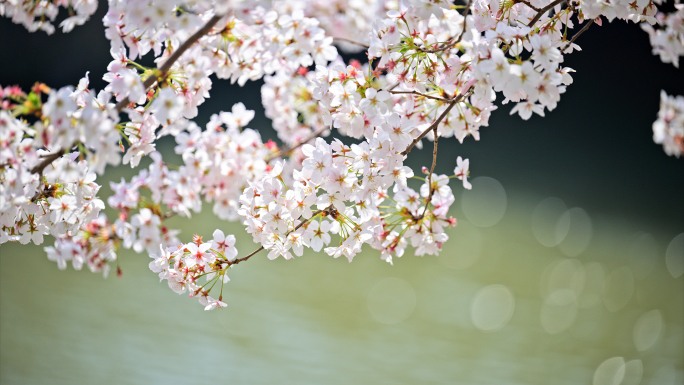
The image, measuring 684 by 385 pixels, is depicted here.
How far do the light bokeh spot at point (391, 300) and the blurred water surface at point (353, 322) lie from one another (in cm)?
1

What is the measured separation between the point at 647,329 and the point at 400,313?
5.37 feet

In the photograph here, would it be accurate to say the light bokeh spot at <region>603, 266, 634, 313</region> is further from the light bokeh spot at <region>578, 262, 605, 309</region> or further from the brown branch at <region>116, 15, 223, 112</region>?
the brown branch at <region>116, 15, 223, 112</region>

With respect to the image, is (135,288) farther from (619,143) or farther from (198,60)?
(619,143)

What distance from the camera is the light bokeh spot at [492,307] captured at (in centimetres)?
314

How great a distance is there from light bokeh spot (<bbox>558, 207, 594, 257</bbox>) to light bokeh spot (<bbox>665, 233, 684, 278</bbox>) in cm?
68

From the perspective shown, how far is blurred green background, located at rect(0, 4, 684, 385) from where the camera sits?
2.42 m

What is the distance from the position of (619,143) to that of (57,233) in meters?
7.99

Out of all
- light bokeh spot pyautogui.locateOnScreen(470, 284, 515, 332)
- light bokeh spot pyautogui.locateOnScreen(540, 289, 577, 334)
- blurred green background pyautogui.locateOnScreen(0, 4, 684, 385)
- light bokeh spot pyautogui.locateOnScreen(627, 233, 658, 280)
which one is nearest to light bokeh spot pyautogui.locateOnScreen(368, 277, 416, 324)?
blurred green background pyautogui.locateOnScreen(0, 4, 684, 385)

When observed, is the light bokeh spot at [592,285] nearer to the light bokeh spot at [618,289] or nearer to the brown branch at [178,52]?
the light bokeh spot at [618,289]

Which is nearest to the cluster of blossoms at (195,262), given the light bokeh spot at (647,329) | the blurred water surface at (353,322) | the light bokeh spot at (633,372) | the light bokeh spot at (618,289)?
the blurred water surface at (353,322)

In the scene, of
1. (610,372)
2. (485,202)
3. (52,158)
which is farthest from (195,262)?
(485,202)

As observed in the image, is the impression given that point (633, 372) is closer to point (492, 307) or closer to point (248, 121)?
point (492, 307)

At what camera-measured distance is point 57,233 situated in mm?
1109

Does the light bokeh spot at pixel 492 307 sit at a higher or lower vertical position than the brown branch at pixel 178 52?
higher
